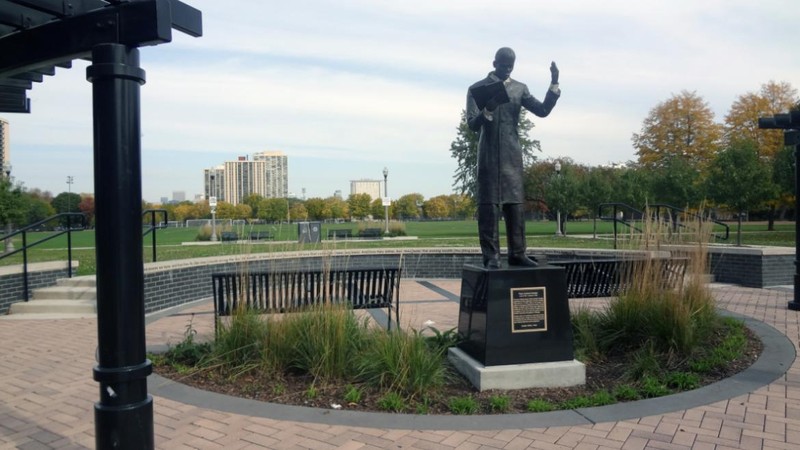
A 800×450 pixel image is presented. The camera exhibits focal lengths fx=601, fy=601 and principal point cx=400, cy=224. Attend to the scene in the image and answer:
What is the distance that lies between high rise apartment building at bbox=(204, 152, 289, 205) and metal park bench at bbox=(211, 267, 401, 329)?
91.6 meters

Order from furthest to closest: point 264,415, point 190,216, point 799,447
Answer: point 190,216, point 264,415, point 799,447

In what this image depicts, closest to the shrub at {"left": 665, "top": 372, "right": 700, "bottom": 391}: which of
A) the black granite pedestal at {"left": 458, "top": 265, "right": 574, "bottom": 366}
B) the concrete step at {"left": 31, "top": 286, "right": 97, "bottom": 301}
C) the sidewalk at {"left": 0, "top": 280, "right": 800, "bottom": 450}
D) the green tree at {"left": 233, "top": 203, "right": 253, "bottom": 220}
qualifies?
the sidewalk at {"left": 0, "top": 280, "right": 800, "bottom": 450}

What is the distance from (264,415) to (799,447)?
11.6ft

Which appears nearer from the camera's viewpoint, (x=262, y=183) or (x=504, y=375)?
(x=504, y=375)

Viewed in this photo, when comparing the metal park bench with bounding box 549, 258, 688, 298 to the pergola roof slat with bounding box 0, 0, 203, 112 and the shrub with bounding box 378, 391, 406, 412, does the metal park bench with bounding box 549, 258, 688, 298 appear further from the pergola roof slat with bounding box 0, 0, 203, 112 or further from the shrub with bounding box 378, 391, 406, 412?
the pergola roof slat with bounding box 0, 0, 203, 112

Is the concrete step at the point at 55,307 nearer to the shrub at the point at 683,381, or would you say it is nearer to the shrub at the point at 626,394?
the shrub at the point at 626,394

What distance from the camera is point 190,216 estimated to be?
93125 millimetres

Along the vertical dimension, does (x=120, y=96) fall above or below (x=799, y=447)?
above

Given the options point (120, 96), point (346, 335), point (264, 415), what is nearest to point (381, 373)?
point (346, 335)

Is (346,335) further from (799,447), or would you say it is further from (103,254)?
(799,447)

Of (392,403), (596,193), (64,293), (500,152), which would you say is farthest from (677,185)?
(392,403)

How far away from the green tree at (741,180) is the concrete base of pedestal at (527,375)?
16.5 metres

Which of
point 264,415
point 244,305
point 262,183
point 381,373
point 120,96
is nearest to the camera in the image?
point 120,96

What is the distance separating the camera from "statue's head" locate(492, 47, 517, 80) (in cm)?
552
